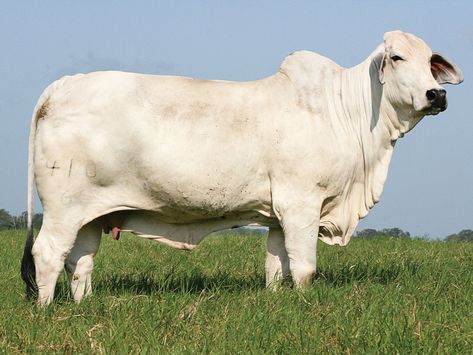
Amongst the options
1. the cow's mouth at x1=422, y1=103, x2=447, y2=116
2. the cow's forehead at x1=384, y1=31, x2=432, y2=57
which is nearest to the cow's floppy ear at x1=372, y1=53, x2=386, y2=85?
the cow's forehead at x1=384, y1=31, x2=432, y2=57

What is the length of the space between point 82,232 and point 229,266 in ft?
8.53

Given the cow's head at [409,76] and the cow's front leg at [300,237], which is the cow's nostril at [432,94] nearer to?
the cow's head at [409,76]

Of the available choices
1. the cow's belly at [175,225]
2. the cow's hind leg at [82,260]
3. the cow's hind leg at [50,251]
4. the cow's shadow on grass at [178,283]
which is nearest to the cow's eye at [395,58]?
the cow's belly at [175,225]

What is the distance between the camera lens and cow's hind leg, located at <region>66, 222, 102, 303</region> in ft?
22.1

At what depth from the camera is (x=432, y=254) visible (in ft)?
32.5

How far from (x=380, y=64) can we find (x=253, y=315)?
261 cm

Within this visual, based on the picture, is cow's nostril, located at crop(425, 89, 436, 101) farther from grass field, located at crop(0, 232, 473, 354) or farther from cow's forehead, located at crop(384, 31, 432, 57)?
grass field, located at crop(0, 232, 473, 354)

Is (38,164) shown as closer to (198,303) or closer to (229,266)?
(198,303)

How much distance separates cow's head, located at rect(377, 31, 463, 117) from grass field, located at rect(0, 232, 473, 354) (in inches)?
62.2

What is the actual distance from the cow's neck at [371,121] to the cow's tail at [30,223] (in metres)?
2.64

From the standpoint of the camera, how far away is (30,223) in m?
6.91

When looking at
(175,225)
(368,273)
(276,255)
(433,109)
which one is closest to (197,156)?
(175,225)

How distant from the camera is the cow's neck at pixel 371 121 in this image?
6.92 meters

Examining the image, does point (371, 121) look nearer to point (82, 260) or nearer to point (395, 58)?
point (395, 58)
